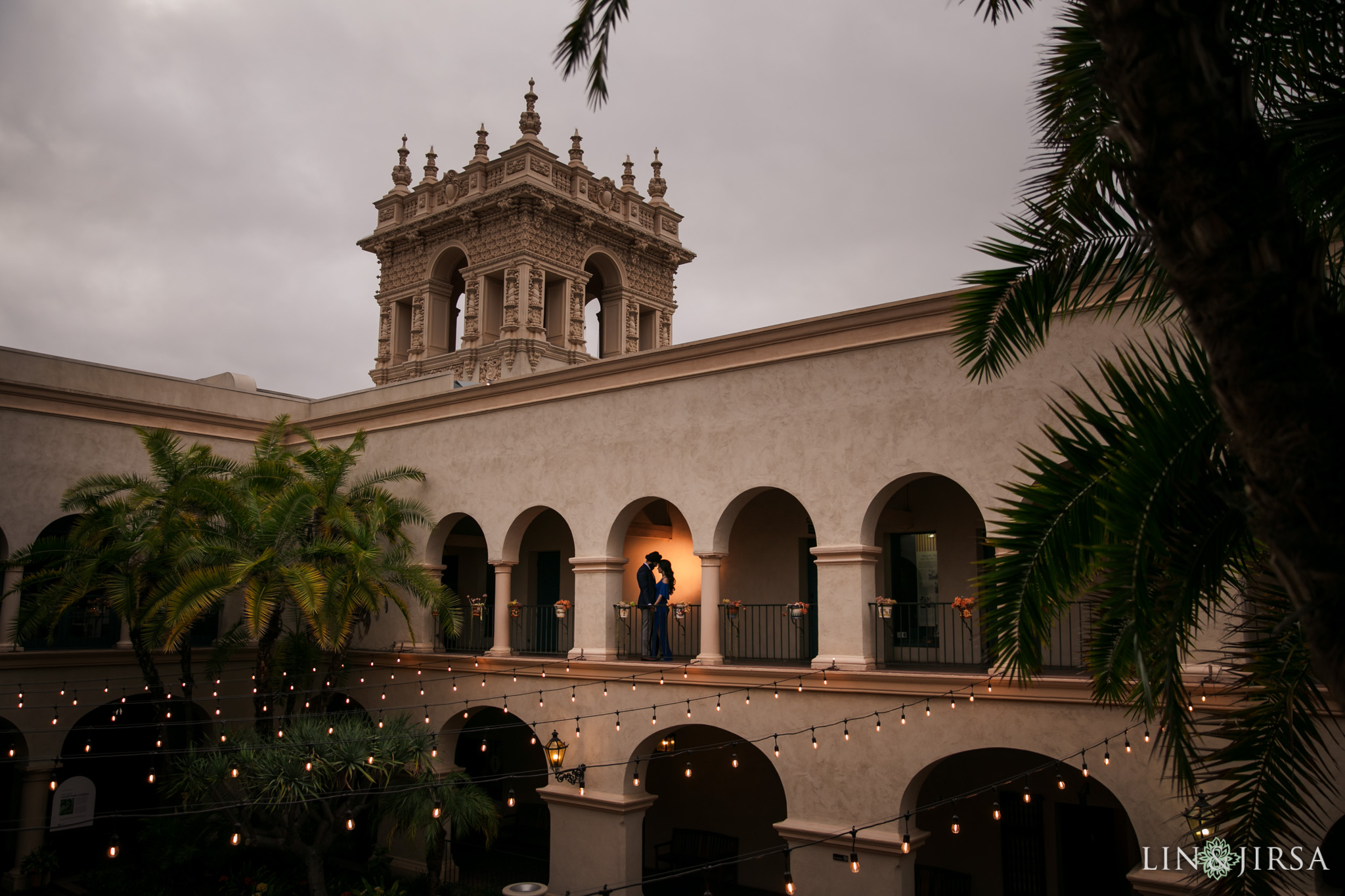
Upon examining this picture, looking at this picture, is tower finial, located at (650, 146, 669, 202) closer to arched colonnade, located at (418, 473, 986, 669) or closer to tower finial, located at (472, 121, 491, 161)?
tower finial, located at (472, 121, 491, 161)

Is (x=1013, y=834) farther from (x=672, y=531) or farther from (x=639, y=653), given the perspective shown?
(x=672, y=531)

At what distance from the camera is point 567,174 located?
2864 centimetres

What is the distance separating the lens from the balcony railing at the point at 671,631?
15.5m

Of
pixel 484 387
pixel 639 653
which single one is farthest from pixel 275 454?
pixel 639 653

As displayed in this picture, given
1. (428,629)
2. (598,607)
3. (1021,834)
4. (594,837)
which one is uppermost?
(598,607)

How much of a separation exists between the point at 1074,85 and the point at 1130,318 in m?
5.22

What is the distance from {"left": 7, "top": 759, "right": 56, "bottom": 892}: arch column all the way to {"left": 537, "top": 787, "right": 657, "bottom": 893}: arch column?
8.49 meters

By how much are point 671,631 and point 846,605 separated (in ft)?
18.3

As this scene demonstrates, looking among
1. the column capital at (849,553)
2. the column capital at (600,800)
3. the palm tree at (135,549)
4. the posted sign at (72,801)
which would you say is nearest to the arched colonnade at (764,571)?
the column capital at (849,553)

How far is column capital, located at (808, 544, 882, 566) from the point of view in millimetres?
12461

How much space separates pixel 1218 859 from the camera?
209 inches

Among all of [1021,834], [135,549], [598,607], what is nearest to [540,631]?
[598,607]

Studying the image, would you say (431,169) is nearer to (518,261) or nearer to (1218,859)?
(518,261)

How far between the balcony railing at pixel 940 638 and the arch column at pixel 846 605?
277mm
